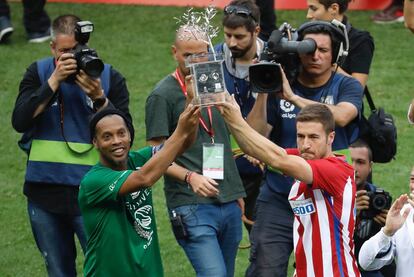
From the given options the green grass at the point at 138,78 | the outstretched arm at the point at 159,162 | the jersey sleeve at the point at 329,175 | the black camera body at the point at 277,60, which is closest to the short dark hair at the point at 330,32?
the black camera body at the point at 277,60

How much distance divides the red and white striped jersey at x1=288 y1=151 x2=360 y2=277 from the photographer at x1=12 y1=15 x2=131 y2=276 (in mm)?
1667

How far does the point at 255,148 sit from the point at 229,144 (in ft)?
4.36

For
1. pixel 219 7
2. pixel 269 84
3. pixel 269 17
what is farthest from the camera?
pixel 219 7

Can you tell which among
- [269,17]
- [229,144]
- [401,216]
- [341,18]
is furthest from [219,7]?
[401,216]

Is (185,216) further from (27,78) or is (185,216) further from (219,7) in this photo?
(219,7)

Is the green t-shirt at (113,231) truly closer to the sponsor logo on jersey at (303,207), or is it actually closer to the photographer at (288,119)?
the sponsor logo on jersey at (303,207)

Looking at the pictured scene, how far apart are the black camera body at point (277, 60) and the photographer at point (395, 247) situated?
1.02 meters

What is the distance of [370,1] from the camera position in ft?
51.7

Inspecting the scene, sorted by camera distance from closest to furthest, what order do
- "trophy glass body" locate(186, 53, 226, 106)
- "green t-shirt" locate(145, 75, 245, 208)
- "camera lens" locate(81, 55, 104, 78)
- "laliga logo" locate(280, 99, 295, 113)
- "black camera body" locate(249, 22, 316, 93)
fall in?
"trophy glass body" locate(186, 53, 226, 106), "black camera body" locate(249, 22, 316, 93), "camera lens" locate(81, 55, 104, 78), "laliga logo" locate(280, 99, 295, 113), "green t-shirt" locate(145, 75, 245, 208)

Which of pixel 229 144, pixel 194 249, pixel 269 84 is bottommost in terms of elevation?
pixel 194 249

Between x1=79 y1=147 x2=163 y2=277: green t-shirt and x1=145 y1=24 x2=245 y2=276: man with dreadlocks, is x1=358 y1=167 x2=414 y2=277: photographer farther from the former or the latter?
x1=79 y1=147 x2=163 y2=277: green t-shirt

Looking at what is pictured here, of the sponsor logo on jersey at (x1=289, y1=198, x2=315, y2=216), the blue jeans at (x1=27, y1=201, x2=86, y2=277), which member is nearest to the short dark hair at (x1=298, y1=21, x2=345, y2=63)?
the sponsor logo on jersey at (x1=289, y1=198, x2=315, y2=216)

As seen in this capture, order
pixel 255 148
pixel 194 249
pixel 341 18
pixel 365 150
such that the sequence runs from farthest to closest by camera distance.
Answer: pixel 341 18, pixel 365 150, pixel 194 249, pixel 255 148

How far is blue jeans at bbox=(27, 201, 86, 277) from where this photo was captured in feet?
26.1
